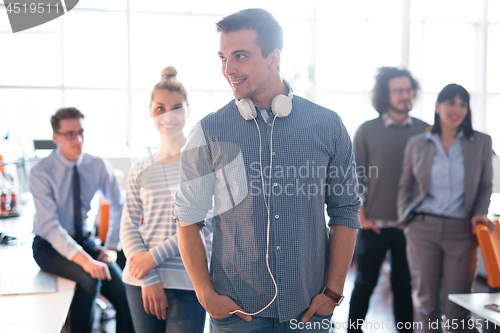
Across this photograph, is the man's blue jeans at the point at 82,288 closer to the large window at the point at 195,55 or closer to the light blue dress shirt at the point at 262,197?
the light blue dress shirt at the point at 262,197

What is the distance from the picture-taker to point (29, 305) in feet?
5.54

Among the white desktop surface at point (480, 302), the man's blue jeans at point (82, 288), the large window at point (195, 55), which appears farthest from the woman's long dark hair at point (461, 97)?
the large window at point (195, 55)

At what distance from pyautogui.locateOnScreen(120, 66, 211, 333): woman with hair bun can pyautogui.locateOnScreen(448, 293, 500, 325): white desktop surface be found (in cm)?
108

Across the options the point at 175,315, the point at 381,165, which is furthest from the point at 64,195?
the point at 381,165

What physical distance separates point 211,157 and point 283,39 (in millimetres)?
474

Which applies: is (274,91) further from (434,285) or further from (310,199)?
(434,285)

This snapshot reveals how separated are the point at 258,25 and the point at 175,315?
1.12 m

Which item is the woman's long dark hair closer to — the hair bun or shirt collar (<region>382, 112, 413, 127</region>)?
shirt collar (<region>382, 112, 413, 127</region>)

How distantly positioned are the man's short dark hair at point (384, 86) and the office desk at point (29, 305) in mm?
2134

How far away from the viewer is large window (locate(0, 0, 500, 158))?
296 inches

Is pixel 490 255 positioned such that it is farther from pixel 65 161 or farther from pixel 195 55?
pixel 195 55

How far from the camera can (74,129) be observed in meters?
2.43

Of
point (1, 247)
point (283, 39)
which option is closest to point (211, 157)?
point (283, 39)

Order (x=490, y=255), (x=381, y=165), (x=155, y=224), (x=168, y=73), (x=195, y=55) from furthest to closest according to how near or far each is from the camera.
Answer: (x=195, y=55) < (x=381, y=165) < (x=490, y=255) < (x=168, y=73) < (x=155, y=224)
